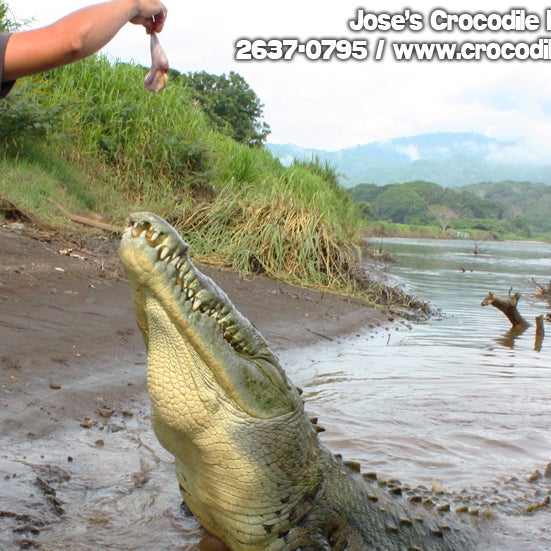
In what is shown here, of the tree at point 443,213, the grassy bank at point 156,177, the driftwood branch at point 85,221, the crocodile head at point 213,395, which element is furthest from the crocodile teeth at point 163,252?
the tree at point 443,213

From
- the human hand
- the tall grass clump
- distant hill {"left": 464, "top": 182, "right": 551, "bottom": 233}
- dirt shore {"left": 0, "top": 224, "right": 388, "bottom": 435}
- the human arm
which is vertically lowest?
dirt shore {"left": 0, "top": 224, "right": 388, "bottom": 435}

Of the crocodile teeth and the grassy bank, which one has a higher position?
the grassy bank

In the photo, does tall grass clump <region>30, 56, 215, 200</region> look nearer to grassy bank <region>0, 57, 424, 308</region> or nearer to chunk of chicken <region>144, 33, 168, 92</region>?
grassy bank <region>0, 57, 424, 308</region>

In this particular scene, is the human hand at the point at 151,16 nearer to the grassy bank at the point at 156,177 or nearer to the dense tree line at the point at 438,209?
the grassy bank at the point at 156,177

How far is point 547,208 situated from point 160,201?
5520 inches

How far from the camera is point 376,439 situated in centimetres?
480

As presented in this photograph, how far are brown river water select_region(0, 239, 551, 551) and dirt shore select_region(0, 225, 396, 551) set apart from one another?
0.01m

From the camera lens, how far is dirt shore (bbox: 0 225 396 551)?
9.48 feet

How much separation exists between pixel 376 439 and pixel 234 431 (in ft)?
8.79

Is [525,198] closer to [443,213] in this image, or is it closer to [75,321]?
[443,213]

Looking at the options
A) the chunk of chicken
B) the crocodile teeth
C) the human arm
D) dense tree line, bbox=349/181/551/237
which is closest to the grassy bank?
the chunk of chicken

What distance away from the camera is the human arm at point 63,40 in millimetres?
2070

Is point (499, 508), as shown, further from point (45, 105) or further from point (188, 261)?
→ point (45, 105)

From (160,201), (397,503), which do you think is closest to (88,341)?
(397,503)
